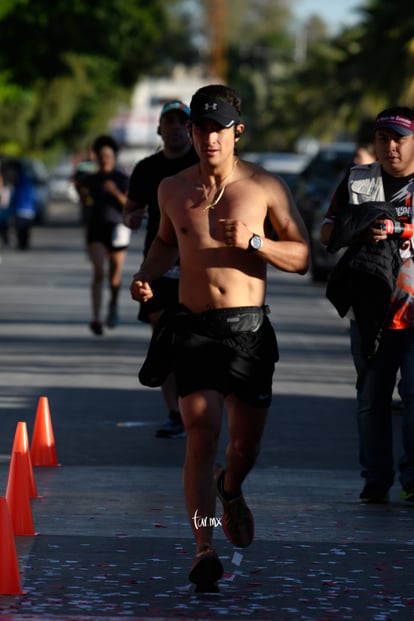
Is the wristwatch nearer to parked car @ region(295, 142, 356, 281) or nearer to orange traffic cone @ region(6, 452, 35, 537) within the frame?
orange traffic cone @ region(6, 452, 35, 537)

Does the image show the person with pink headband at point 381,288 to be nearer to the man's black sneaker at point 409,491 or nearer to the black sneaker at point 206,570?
the man's black sneaker at point 409,491

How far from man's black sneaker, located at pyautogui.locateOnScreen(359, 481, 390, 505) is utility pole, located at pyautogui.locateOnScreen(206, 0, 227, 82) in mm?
106989

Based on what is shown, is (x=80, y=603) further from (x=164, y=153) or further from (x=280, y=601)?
(x=164, y=153)

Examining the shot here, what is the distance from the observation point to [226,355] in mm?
6742

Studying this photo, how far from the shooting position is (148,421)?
1140 centimetres

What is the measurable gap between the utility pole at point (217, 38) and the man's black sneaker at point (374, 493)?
10699 cm

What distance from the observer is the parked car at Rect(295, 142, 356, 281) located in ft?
83.9

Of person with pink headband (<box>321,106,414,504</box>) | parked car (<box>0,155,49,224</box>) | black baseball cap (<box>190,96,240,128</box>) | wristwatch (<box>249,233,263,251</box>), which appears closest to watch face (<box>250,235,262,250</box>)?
wristwatch (<box>249,233,263,251</box>)

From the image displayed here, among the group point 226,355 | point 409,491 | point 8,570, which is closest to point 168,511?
point 409,491

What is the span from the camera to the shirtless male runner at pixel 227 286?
21.9ft

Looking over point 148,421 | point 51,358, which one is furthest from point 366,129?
point 148,421

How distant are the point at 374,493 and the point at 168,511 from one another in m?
1.05

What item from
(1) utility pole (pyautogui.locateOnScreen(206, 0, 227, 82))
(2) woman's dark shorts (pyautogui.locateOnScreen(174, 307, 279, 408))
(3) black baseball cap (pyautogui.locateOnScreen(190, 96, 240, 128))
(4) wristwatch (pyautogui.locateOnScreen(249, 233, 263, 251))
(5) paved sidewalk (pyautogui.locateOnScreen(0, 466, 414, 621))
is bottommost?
(5) paved sidewalk (pyautogui.locateOnScreen(0, 466, 414, 621))

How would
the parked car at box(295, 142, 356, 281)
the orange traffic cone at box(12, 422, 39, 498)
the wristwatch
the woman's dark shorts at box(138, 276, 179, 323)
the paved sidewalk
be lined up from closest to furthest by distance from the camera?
1. the paved sidewalk
2. the wristwatch
3. the orange traffic cone at box(12, 422, 39, 498)
4. the woman's dark shorts at box(138, 276, 179, 323)
5. the parked car at box(295, 142, 356, 281)
